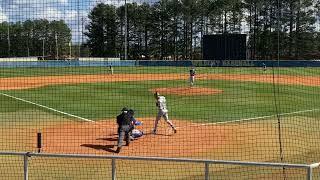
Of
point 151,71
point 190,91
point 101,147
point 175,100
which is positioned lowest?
point 101,147

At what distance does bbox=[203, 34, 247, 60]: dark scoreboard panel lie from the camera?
1886 cm

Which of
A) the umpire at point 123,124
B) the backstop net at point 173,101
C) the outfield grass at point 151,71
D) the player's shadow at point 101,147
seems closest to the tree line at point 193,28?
the backstop net at point 173,101

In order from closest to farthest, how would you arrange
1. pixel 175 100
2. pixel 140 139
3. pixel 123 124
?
pixel 123 124 → pixel 140 139 → pixel 175 100

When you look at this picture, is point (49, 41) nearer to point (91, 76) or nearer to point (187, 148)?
point (187, 148)

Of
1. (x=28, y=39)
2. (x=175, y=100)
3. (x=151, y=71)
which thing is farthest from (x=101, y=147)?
(x=151, y=71)

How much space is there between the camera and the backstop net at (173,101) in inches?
549

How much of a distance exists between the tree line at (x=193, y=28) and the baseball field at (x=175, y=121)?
8.53 feet

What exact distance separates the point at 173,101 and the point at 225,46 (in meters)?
6.20

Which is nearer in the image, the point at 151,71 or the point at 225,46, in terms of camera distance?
the point at 225,46

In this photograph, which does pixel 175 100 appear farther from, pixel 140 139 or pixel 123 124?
pixel 123 124

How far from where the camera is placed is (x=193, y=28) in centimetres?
1950

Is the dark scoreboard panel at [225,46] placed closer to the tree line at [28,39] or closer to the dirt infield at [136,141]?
the dirt infield at [136,141]

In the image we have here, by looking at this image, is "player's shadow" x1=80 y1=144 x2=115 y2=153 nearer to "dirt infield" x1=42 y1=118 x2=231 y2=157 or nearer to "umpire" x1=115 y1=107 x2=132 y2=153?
"dirt infield" x1=42 y1=118 x2=231 y2=157

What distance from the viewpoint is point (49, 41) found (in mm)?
23141
